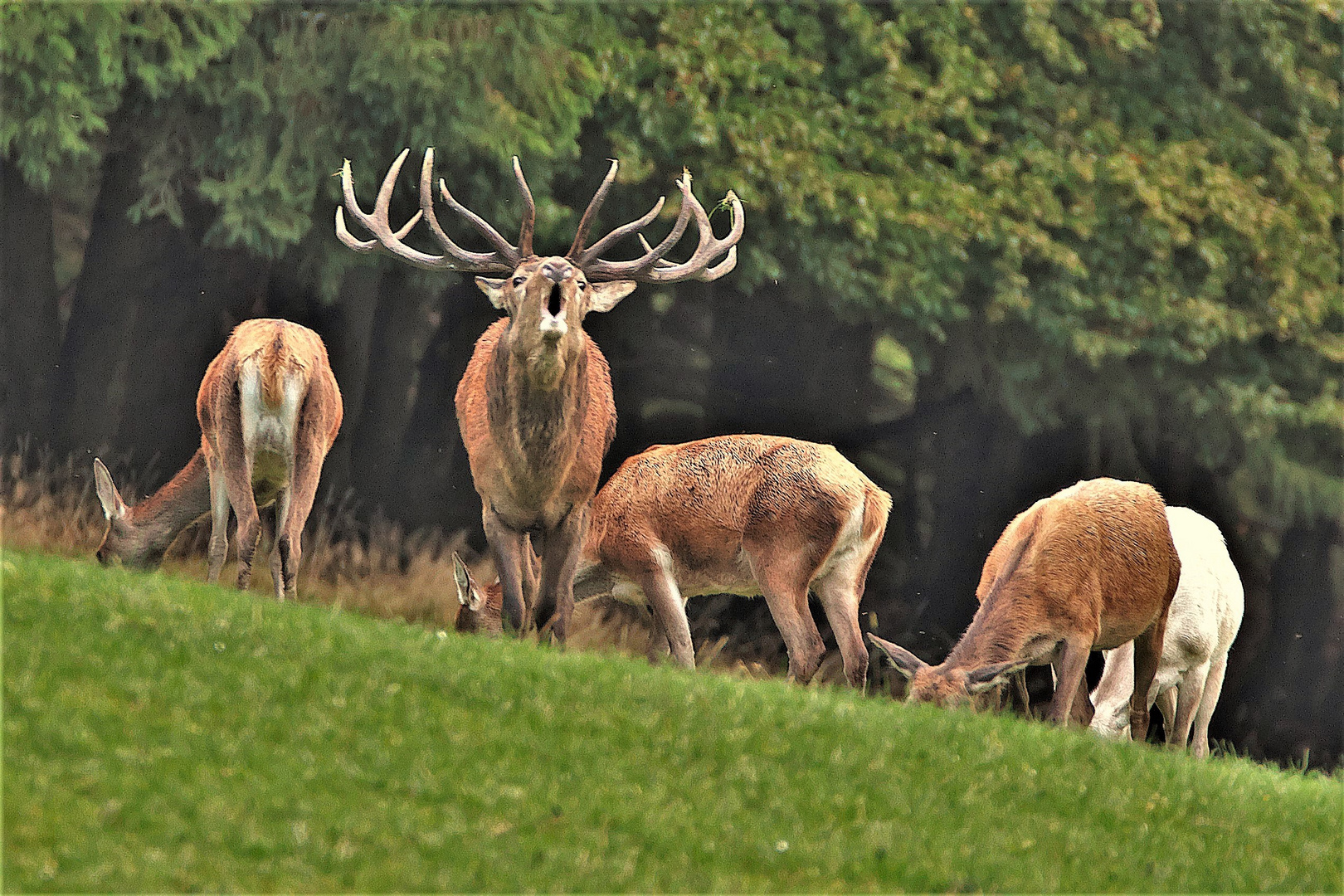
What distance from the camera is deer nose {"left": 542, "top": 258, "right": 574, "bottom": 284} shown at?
10.4 metres

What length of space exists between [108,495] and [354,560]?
9.21ft

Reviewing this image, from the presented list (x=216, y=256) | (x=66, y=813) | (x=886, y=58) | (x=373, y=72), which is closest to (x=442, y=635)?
(x=66, y=813)

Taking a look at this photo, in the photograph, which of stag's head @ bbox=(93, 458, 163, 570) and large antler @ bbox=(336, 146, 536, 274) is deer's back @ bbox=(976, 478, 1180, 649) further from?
stag's head @ bbox=(93, 458, 163, 570)

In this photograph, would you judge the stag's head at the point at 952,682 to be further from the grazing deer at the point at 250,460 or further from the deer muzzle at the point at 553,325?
the grazing deer at the point at 250,460

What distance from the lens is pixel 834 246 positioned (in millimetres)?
16609

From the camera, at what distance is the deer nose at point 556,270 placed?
10391mm

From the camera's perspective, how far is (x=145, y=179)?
15828mm

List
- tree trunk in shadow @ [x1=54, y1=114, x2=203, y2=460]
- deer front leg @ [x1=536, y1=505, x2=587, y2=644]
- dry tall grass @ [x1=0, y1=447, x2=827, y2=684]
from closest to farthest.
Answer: deer front leg @ [x1=536, y1=505, x2=587, y2=644] < dry tall grass @ [x1=0, y1=447, x2=827, y2=684] < tree trunk in shadow @ [x1=54, y1=114, x2=203, y2=460]

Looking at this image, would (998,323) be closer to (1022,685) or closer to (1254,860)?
(1022,685)

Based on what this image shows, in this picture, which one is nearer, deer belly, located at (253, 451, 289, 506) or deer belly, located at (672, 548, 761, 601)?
deer belly, located at (253, 451, 289, 506)

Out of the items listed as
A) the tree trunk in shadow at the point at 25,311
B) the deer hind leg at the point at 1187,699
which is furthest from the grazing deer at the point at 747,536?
the tree trunk in shadow at the point at 25,311

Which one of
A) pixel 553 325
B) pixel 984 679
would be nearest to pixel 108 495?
pixel 553 325

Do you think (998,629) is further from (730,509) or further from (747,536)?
(730,509)

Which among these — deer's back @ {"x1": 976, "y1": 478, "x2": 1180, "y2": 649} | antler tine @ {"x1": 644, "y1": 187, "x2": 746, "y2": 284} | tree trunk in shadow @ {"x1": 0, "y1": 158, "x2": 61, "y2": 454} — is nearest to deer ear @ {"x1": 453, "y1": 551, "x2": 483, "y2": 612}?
antler tine @ {"x1": 644, "y1": 187, "x2": 746, "y2": 284}
